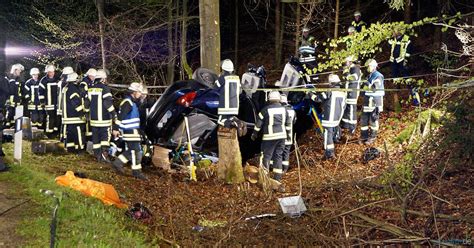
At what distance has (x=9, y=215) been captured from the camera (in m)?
6.27

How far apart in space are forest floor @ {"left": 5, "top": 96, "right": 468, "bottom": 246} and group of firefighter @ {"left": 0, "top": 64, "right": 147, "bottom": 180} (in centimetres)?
89

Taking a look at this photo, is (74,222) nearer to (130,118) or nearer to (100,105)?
(130,118)

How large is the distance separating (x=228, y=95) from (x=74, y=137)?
361 centimetres

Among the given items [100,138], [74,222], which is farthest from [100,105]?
[74,222]

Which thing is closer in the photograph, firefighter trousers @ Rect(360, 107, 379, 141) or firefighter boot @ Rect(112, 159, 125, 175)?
firefighter boot @ Rect(112, 159, 125, 175)

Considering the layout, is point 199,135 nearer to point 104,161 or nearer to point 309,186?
point 104,161

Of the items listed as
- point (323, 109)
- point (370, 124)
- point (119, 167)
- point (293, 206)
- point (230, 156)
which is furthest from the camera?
point (370, 124)

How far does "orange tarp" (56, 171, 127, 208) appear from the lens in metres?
7.29

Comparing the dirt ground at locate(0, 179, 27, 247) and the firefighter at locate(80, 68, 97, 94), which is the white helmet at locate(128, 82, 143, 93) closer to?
the firefighter at locate(80, 68, 97, 94)

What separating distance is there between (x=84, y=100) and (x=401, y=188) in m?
6.91

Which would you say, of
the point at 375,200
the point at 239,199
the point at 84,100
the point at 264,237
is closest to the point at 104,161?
the point at 84,100

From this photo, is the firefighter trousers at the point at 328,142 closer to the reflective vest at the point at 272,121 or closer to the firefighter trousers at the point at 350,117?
the firefighter trousers at the point at 350,117

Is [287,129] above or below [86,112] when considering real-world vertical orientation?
below

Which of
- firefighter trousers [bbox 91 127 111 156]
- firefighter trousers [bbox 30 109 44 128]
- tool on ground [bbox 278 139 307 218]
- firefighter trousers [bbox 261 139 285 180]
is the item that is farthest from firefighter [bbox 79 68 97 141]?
tool on ground [bbox 278 139 307 218]
